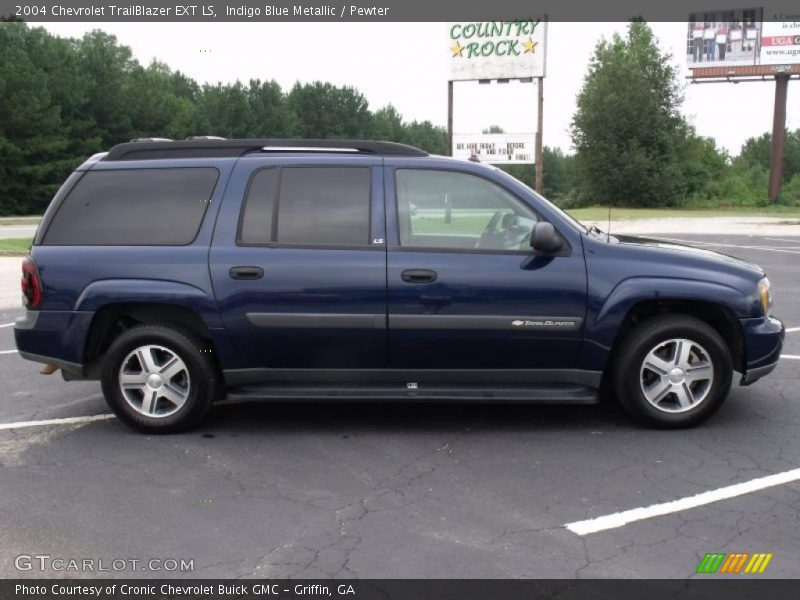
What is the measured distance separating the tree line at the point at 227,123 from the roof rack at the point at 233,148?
43608mm

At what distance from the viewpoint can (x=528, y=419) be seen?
5371mm

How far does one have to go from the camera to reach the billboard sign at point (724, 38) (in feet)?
137

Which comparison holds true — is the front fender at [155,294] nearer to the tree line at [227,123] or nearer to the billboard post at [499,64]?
the billboard post at [499,64]

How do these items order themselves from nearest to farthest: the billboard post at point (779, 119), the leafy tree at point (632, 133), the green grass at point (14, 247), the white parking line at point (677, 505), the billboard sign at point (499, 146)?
the white parking line at point (677, 505) → the green grass at point (14, 247) → the billboard sign at point (499, 146) → the billboard post at point (779, 119) → the leafy tree at point (632, 133)

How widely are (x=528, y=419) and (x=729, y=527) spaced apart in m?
1.86

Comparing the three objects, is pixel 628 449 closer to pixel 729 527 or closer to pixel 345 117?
pixel 729 527

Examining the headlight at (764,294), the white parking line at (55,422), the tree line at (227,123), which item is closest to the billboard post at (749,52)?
the tree line at (227,123)

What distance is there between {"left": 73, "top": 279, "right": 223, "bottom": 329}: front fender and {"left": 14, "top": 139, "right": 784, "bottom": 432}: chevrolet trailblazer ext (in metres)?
0.01

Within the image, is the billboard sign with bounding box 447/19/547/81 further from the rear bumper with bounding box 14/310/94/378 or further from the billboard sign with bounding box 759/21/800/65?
the rear bumper with bounding box 14/310/94/378

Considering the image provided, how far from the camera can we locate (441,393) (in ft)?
16.1
